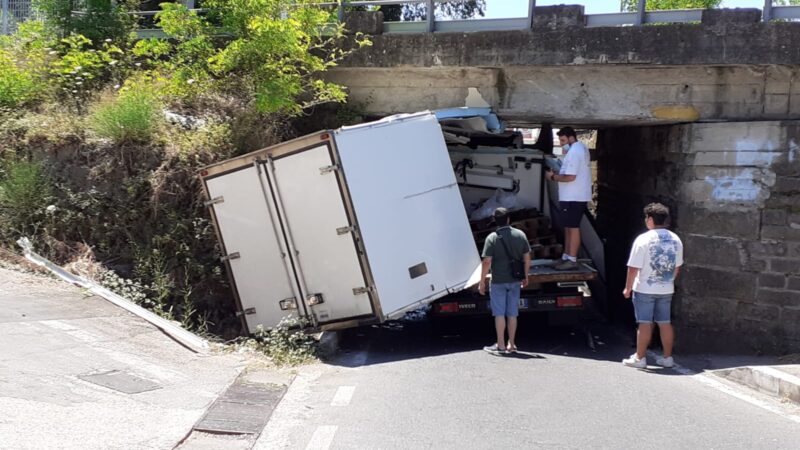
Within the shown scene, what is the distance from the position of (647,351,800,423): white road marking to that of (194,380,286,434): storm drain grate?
4.19 metres

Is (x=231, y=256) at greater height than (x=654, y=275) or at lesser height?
greater

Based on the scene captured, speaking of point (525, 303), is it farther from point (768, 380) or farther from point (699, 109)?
point (699, 109)

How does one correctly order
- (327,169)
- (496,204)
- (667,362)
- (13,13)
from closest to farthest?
(327,169) < (667,362) < (496,204) < (13,13)

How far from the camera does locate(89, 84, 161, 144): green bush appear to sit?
9891mm

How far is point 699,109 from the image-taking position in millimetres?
9586

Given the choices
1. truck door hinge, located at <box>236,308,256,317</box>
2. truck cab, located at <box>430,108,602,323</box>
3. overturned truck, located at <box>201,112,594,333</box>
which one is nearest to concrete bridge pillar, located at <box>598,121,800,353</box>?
truck cab, located at <box>430,108,602,323</box>

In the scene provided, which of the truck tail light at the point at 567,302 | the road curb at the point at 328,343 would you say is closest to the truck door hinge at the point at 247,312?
the road curb at the point at 328,343

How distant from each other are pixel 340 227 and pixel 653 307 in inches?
135

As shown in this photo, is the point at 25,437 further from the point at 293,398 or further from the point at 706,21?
the point at 706,21

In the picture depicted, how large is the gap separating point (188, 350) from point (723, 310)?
21.0ft

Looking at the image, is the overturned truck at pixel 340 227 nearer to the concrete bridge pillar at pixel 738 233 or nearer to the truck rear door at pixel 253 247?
the truck rear door at pixel 253 247

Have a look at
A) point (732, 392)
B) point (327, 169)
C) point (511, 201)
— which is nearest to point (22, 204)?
point (327, 169)

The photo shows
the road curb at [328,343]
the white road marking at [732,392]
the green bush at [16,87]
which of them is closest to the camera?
the white road marking at [732,392]

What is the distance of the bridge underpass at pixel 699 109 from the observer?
8977 millimetres
